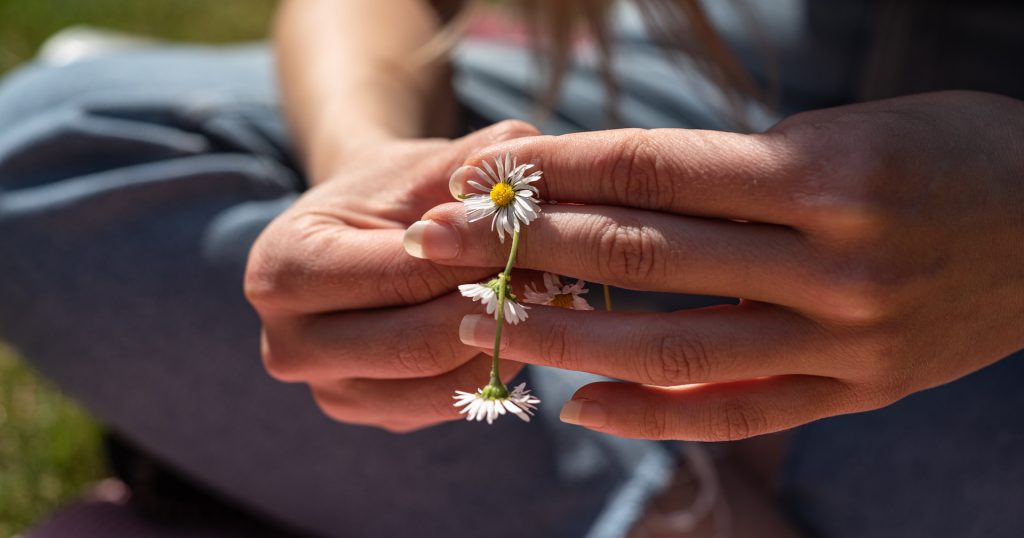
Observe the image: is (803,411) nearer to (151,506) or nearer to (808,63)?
(808,63)

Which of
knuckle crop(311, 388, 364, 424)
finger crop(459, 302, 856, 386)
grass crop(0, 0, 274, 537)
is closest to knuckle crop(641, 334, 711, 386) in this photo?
finger crop(459, 302, 856, 386)

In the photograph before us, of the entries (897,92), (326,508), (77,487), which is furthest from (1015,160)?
(77,487)

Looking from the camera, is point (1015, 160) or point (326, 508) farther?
point (326, 508)

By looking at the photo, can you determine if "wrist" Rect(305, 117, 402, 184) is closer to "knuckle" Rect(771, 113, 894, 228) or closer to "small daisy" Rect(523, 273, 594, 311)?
"small daisy" Rect(523, 273, 594, 311)

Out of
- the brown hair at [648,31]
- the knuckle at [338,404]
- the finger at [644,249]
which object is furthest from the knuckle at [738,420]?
the brown hair at [648,31]

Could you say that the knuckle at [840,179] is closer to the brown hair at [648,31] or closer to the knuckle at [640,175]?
the knuckle at [640,175]

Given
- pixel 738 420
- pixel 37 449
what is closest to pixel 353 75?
pixel 738 420
